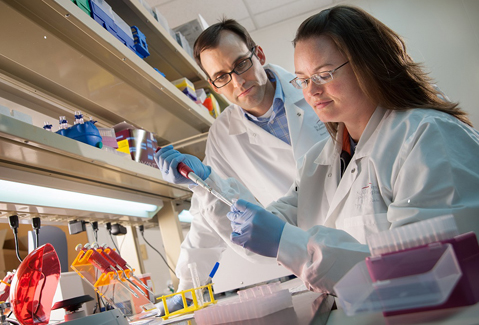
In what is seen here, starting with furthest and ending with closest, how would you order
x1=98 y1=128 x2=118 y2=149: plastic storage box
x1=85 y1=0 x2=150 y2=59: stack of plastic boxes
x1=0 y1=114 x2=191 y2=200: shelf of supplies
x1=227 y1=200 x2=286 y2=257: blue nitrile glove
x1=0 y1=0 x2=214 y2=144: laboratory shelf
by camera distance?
1. x1=98 y1=128 x2=118 y2=149: plastic storage box
2. x1=85 y1=0 x2=150 y2=59: stack of plastic boxes
3. x1=0 y1=0 x2=214 y2=144: laboratory shelf
4. x1=0 y1=114 x2=191 y2=200: shelf of supplies
5. x1=227 y1=200 x2=286 y2=257: blue nitrile glove

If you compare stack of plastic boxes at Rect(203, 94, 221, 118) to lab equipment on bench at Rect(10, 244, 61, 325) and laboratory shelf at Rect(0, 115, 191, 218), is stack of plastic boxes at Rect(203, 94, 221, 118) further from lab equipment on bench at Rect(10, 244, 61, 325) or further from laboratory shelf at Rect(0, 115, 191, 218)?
lab equipment on bench at Rect(10, 244, 61, 325)

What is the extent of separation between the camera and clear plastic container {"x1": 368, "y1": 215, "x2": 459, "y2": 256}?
0.57m

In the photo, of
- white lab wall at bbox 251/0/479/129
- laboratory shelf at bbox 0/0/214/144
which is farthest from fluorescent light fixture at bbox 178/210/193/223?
white lab wall at bbox 251/0/479/129

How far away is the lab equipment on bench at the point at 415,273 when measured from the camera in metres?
0.51

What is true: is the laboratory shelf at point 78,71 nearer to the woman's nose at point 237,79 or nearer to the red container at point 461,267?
the woman's nose at point 237,79

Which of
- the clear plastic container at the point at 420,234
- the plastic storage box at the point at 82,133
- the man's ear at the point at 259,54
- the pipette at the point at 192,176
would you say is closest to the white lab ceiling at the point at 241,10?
the man's ear at the point at 259,54

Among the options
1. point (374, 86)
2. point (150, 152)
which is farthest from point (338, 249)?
point (150, 152)

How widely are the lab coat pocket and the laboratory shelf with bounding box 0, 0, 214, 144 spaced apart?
3.35 ft

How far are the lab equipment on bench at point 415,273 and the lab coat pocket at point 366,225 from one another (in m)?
0.39

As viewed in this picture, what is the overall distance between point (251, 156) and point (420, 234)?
4.85 ft

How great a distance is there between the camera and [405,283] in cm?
51

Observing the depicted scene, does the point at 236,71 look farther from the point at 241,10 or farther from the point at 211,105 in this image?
the point at 241,10

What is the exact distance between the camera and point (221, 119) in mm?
2090

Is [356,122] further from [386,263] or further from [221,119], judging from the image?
[221,119]
